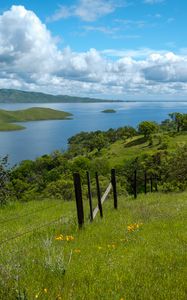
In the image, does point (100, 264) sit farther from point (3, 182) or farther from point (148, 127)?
point (148, 127)

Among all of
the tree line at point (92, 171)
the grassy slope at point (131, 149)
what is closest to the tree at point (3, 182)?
the tree line at point (92, 171)

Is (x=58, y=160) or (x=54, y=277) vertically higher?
(x=54, y=277)

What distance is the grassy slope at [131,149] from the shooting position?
157m

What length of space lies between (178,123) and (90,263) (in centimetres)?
18856

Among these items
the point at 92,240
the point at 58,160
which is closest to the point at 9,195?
the point at 92,240

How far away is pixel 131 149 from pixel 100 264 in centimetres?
16935

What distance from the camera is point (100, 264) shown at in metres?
7.48

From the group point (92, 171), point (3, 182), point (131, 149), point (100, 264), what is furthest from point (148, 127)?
point (100, 264)

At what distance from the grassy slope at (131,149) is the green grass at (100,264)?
13871cm

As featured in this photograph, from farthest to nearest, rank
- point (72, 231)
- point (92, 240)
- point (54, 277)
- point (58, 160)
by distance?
point (58, 160) → point (72, 231) → point (92, 240) → point (54, 277)

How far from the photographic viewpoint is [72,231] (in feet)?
37.3

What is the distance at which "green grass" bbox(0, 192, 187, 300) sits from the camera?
593 cm

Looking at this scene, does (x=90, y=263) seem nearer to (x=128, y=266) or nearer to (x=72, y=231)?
(x=128, y=266)

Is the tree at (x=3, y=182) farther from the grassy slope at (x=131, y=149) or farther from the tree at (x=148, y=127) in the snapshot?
the tree at (x=148, y=127)
